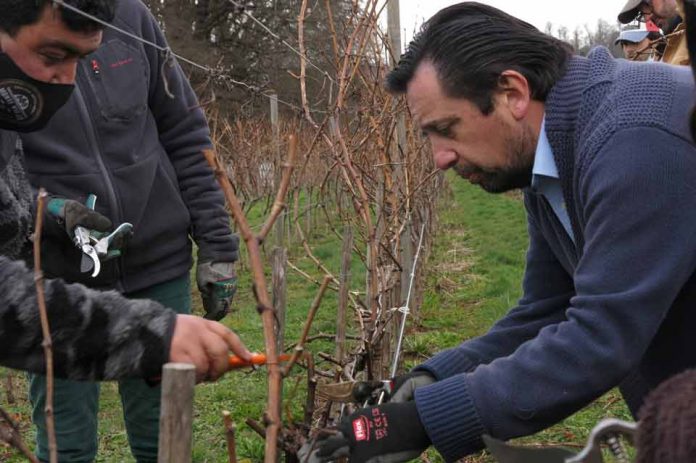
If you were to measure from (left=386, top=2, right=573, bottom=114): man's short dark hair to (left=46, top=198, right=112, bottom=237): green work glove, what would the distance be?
39.7 inches

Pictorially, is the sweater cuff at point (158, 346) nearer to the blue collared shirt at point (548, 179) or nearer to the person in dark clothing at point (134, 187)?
the blue collared shirt at point (548, 179)

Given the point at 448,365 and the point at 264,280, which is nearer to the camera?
the point at 264,280

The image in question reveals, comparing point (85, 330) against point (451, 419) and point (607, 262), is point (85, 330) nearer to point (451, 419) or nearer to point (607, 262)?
point (451, 419)

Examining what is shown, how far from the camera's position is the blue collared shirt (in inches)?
69.4

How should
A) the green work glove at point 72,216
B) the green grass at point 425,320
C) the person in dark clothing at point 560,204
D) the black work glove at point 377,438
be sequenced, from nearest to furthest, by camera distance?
the person in dark clothing at point 560,204 < the black work glove at point 377,438 < the green work glove at point 72,216 < the green grass at point 425,320

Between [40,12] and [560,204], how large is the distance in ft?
3.92

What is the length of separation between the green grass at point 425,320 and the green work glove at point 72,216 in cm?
70

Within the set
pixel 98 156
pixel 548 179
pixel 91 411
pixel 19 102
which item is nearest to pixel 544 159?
pixel 548 179

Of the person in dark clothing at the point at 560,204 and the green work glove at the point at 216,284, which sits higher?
the person in dark clothing at the point at 560,204

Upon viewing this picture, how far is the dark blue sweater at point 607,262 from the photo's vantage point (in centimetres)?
154

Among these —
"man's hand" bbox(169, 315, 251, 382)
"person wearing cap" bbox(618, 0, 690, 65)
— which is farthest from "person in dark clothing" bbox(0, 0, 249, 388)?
"person wearing cap" bbox(618, 0, 690, 65)

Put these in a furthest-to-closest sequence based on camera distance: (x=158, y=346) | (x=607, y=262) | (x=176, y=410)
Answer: (x=607, y=262), (x=158, y=346), (x=176, y=410)

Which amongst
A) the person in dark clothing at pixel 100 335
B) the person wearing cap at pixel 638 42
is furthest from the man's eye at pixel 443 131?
the person wearing cap at pixel 638 42

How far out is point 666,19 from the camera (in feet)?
14.0
